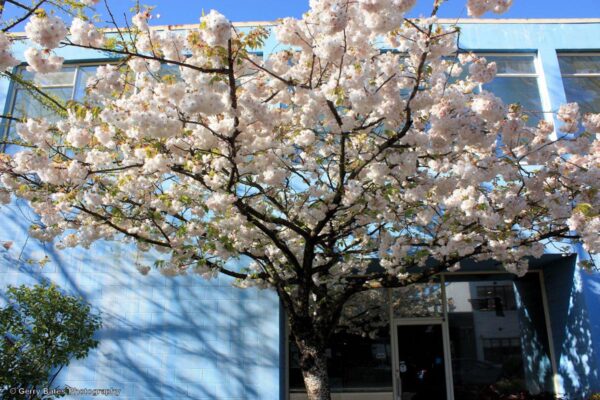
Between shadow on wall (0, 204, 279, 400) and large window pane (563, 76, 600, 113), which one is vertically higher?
large window pane (563, 76, 600, 113)

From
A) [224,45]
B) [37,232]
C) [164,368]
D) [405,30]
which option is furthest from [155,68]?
[164,368]

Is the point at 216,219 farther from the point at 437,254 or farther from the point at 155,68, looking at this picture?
the point at 437,254

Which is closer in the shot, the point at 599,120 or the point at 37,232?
the point at 599,120

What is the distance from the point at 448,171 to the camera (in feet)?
19.4

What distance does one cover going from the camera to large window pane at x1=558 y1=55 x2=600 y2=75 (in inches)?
384

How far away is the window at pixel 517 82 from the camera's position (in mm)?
9578

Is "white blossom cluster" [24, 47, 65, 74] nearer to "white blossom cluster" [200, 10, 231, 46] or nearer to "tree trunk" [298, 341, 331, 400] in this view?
"white blossom cluster" [200, 10, 231, 46]

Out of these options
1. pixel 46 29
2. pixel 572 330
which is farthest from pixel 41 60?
pixel 572 330

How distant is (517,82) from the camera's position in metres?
9.70

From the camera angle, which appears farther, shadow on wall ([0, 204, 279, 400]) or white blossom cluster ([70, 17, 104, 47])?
shadow on wall ([0, 204, 279, 400])

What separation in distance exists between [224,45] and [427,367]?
23.5 ft

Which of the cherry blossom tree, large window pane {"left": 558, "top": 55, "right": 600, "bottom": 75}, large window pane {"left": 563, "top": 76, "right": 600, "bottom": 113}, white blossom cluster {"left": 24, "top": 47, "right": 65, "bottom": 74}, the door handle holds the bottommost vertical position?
the door handle

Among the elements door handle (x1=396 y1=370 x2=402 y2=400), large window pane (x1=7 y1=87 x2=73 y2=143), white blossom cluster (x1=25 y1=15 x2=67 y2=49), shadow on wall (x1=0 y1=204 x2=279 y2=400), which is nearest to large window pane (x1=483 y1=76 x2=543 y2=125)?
door handle (x1=396 y1=370 x2=402 y2=400)

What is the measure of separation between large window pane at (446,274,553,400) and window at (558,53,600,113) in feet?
10.8
